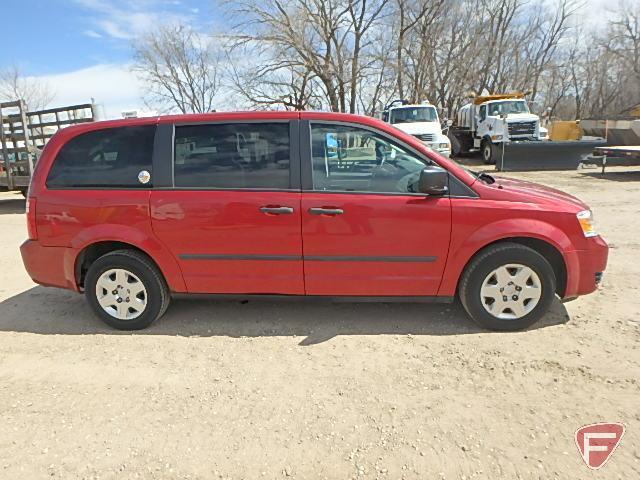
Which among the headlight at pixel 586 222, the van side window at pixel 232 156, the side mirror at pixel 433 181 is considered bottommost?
the headlight at pixel 586 222

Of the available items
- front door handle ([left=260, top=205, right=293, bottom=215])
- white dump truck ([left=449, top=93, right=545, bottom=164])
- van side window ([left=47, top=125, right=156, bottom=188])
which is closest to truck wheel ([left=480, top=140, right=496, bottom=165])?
white dump truck ([left=449, top=93, right=545, bottom=164])

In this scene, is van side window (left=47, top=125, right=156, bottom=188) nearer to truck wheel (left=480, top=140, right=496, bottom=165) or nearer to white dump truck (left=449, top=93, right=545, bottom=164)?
white dump truck (left=449, top=93, right=545, bottom=164)

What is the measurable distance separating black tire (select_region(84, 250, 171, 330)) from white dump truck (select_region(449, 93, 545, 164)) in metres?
14.7

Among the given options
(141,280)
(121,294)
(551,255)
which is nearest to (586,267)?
(551,255)

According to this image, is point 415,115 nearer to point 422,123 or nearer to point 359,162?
point 422,123

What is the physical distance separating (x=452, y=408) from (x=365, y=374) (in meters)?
0.62

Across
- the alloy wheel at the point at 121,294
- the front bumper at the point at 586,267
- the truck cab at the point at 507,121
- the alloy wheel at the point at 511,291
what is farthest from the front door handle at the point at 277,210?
the truck cab at the point at 507,121

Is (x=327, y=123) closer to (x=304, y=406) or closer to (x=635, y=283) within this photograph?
(x=304, y=406)

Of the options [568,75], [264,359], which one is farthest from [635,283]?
[568,75]

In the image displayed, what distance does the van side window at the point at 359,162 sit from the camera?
10.7 feet

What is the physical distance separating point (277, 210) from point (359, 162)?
0.78 meters

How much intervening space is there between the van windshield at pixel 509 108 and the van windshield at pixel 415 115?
409 cm

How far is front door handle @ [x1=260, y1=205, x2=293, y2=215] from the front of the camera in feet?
10.6

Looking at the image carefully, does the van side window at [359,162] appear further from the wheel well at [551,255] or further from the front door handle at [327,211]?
the wheel well at [551,255]
